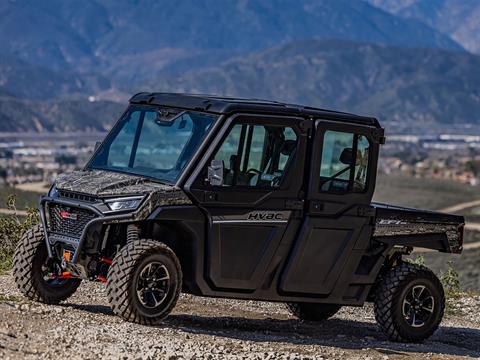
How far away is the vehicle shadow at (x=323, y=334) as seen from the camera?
11.8 m

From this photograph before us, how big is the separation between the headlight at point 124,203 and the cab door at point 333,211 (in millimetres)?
1797

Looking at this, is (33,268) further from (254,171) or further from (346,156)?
(346,156)

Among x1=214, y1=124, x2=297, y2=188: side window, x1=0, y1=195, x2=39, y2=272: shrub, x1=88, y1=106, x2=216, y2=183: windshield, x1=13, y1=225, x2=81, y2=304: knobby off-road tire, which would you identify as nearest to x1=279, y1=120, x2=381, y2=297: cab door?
x1=214, y1=124, x2=297, y2=188: side window

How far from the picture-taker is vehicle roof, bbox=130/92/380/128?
38.1 ft

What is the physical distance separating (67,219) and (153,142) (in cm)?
121

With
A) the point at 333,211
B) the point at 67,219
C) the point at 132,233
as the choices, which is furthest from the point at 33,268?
the point at 333,211

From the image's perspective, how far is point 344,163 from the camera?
12.4 m

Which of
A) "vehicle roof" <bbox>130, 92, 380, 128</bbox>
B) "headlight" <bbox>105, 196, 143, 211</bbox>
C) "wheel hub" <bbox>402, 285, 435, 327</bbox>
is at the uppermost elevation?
"vehicle roof" <bbox>130, 92, 380, 128</bbox>

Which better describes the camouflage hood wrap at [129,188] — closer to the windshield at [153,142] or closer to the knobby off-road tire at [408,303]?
the windshield at [153,142]

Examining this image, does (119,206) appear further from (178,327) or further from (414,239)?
(414,239)

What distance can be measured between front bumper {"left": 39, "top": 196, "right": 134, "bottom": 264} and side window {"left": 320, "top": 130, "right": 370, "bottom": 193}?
2282 millimetres

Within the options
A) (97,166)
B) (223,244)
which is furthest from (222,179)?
(97,166)

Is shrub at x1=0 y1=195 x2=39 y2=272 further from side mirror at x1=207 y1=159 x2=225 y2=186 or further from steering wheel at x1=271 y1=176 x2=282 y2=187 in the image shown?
side mirror at x1=207 y1=159 x2=225 y2=186

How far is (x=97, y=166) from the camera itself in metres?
12.1
